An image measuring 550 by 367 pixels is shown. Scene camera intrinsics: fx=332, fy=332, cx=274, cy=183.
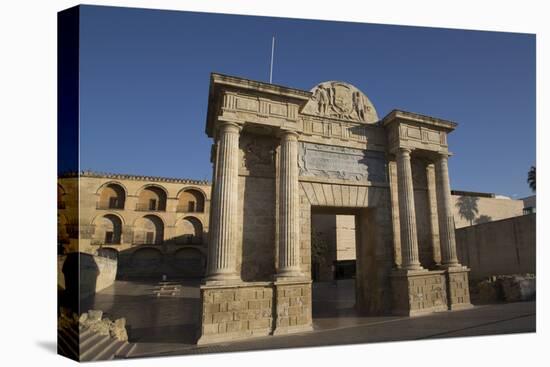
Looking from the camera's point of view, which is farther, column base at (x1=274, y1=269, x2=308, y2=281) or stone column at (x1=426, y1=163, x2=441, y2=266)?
stone column at (x1=426, y1=163, x2=441, y2=266)

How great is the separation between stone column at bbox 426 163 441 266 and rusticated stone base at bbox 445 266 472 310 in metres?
0.58

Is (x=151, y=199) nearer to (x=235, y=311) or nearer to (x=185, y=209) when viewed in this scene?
(x=185, y=209)

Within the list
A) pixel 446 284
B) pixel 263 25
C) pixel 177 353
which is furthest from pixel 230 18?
pixel 446 284

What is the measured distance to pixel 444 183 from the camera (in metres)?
11.7

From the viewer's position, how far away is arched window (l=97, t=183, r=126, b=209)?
32312mm

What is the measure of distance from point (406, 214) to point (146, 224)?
2863cm

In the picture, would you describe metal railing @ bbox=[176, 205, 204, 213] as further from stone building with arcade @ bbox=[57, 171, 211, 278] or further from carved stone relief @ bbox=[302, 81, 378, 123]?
carved stone relief @ bbox=[302, 81, 378, 123]

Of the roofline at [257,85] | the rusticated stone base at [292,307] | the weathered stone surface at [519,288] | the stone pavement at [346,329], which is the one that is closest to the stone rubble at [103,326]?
the stone pavement at [346,329]

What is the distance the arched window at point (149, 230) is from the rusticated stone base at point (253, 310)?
27.5 metres

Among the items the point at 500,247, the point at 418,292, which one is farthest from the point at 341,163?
the point at 500,247

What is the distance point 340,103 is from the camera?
444 inches

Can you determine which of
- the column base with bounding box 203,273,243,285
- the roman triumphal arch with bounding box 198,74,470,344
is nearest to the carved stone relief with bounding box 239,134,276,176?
the roman triumphal arch with bounding box 198,74,470,344

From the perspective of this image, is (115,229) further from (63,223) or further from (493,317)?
(493,317)

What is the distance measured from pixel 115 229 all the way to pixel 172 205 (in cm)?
576
